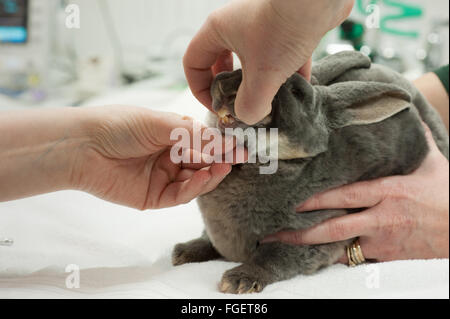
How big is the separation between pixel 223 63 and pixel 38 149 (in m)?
0.36

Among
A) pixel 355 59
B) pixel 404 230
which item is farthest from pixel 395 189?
pixel 355 59

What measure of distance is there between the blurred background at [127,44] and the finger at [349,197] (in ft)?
1.12

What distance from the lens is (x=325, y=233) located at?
2.96 feet

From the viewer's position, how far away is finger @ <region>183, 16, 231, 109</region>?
29.0 inches

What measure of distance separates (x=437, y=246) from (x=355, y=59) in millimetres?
441

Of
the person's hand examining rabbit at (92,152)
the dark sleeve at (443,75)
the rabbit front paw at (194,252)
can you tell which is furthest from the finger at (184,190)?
the dark sleeve at (443,75)

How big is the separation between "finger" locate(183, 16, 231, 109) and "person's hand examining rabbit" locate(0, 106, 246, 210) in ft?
0.26

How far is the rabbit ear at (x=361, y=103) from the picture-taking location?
2.73 feet

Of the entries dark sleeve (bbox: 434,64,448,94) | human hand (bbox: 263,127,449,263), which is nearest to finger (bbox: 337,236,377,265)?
→ human hand (bbox: 263,127,449,263)

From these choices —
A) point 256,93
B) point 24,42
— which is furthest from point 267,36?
point 24,42

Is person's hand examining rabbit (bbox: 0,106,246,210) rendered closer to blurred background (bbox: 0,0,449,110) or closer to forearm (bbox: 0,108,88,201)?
forearm (bbox: 0,108,88,201)

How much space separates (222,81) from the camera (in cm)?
76
